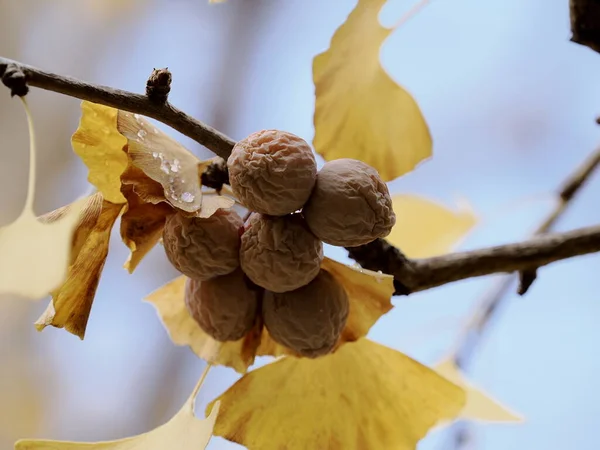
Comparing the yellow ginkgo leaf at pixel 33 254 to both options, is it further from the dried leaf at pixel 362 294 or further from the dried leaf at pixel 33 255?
the dried leaf at pixel 362 294

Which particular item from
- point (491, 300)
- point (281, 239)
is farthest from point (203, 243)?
point (491, 300)

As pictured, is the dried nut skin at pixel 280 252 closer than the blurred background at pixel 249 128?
Yes

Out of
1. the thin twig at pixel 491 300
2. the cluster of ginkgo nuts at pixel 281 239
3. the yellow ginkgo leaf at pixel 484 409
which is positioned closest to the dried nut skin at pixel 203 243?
the cluster of ginkgo nuts at pixel 281 239

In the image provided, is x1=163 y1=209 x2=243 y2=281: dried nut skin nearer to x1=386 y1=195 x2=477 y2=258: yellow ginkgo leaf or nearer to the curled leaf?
the curled leaf

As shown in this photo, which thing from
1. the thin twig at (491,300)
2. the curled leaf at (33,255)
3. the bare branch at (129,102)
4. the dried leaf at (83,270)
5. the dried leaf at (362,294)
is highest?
the bare branch at (129,102)

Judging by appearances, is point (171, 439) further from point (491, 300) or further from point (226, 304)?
point (491, 300)

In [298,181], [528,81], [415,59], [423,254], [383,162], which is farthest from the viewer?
[528,81]

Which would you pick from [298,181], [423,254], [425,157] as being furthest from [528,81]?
[298,181]

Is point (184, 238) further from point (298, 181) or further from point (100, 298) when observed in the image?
point (100, 298)
